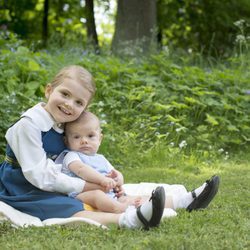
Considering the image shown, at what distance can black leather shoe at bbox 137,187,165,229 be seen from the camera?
368 cm

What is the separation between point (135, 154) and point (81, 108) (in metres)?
2.89

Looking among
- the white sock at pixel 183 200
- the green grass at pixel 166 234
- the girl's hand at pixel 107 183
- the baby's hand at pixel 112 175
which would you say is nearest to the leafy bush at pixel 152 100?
the baby's hand at pixel 112 175

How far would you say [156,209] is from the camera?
372cm

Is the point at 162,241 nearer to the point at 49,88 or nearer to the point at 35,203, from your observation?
the point at 35,203

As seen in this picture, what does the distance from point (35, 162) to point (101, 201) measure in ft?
1.59

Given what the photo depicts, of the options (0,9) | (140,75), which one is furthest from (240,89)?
(0,9)

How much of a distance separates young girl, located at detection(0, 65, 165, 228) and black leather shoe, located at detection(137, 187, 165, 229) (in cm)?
17

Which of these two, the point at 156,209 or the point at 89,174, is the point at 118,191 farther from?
the point at 156,209

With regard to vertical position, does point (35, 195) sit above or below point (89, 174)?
below

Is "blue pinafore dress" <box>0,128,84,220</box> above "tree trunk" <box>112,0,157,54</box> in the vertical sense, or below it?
above

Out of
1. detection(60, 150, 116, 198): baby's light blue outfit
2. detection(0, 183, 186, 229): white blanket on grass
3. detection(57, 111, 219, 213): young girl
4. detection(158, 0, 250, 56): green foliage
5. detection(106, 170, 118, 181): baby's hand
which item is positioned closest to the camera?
detection(0, 183, 186, 229): white blanket on grass

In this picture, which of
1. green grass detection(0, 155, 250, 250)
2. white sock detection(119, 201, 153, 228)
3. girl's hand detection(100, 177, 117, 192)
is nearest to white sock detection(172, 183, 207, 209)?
green grass detection(0, 155, 250, 250)

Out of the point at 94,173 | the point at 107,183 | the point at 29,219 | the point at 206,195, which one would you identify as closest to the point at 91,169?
the point at 94,173

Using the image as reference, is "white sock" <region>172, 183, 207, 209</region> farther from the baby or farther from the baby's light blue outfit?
the baby's light blue outfit
